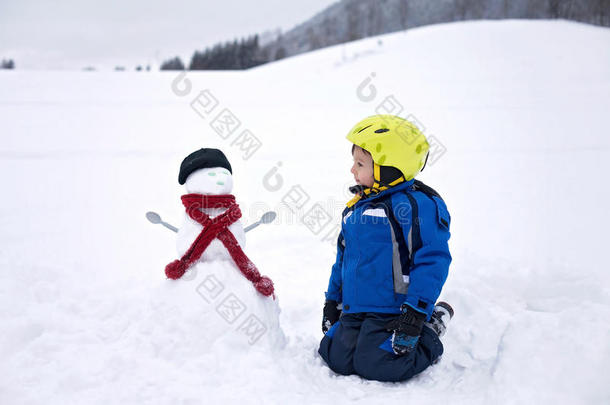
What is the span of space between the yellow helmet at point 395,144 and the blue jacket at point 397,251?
12 centimetres

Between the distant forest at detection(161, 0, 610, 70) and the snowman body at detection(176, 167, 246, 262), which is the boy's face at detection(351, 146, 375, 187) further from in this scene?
the distant forest at detection(161, 0, 610, 70)

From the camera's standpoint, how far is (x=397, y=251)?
2.22 meters

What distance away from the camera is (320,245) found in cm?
395

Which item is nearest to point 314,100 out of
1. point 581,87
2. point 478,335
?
point 581,87

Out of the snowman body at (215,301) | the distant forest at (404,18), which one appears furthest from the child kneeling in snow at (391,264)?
the distant forest at (404,18)

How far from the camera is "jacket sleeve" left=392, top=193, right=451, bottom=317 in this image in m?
2.09

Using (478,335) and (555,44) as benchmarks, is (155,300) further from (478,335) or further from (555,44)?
(555,44)

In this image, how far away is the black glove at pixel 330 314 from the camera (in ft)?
8.34

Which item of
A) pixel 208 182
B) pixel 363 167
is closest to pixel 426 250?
pixel 363 167

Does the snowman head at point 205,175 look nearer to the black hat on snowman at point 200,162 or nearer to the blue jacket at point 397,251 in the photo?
the black hat on snowman at point 200,162

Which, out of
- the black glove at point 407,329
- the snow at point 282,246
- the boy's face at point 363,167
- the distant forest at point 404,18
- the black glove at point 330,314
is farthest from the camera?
the distant forest at point 404,18

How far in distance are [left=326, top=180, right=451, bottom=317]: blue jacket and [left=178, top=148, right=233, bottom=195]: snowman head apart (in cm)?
72

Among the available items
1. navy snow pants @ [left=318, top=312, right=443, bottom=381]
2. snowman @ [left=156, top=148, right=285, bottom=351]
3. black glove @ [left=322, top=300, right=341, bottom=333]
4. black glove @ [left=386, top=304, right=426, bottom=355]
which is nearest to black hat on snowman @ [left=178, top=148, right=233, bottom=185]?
snowman @ [left=156, top=148, right=285, bottom=351]

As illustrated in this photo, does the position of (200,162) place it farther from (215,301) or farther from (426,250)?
(426,250)
